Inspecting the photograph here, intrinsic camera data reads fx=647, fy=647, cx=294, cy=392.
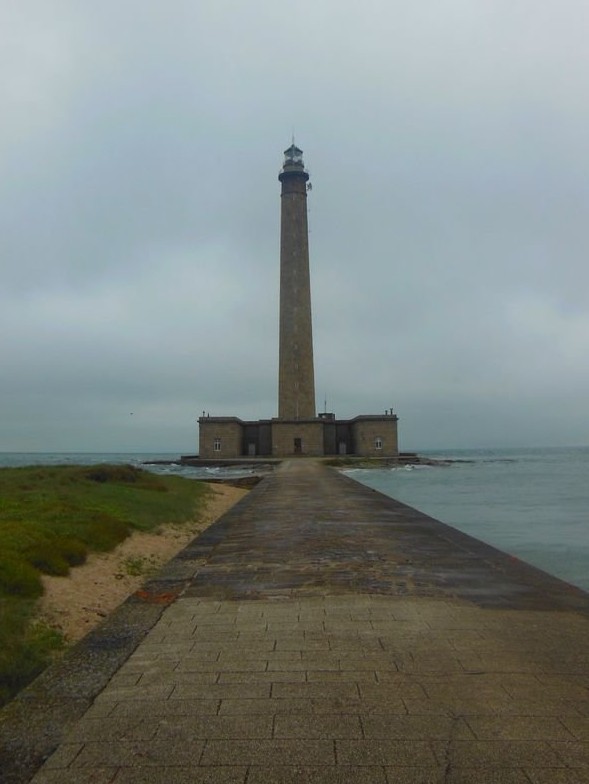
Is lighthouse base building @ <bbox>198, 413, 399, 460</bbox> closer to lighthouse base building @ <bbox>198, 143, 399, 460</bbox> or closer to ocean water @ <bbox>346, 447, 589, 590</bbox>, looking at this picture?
lighthouse base building @ <bbox>198, 143, 399, 460</bbox>

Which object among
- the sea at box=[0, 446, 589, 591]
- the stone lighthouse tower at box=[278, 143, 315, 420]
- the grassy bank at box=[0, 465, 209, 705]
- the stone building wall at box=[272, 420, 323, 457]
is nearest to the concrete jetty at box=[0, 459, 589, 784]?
the grassy bank at box=[0, 465, 209, 705]

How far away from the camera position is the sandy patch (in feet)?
20.4

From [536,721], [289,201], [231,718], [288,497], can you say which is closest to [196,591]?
[231,718]

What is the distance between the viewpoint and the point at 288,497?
58.3ft

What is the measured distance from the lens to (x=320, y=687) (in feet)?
12.7

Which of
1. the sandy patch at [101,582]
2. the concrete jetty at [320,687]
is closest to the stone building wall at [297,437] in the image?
the sandy patch at [101,582]

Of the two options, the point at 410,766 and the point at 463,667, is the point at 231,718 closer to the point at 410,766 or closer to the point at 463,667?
the point at 410,766

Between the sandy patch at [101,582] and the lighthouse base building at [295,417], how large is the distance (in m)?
38.0

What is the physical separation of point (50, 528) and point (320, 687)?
7275 millimetres

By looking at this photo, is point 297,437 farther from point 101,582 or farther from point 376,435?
point 101,582

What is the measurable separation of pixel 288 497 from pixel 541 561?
7329 millimetres

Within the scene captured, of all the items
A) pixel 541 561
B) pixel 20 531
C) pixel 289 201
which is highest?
pixel 289 201

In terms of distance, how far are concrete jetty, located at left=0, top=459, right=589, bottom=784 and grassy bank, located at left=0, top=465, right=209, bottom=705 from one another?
53cm

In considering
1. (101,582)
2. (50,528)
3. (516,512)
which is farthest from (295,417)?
(101,582)
